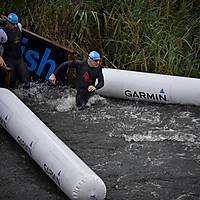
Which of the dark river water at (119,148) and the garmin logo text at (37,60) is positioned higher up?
the garmin logo text at (37,60)

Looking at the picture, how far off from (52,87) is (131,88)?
1838mm

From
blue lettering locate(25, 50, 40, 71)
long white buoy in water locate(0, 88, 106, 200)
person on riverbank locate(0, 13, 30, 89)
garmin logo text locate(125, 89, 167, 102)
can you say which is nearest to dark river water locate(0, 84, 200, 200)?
garmin logo text locate(125, 89, 167, 102)

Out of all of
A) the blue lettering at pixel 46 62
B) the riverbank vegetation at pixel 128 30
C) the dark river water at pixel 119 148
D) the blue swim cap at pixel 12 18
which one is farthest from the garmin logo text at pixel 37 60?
the blue swim cap at pixel 12 18

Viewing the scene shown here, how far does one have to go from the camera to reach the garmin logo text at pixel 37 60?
9734 mm

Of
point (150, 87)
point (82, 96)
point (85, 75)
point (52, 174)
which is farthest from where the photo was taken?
point (150, 87)

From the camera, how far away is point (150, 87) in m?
8.83

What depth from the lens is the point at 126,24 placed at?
10.0 m

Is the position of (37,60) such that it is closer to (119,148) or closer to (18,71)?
(18,71)

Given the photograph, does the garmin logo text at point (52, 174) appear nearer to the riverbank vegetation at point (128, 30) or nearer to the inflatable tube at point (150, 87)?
the inflatable tube at point (150, 87)

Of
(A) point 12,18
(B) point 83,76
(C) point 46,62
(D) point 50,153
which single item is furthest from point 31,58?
(D) point 50,153

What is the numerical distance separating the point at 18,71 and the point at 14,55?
34 centimetres

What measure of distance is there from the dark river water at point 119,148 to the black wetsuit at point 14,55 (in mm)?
400

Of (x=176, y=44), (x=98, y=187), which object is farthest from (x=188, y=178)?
(x=176, y=44)

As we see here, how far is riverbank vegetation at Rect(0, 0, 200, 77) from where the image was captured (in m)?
9.72
